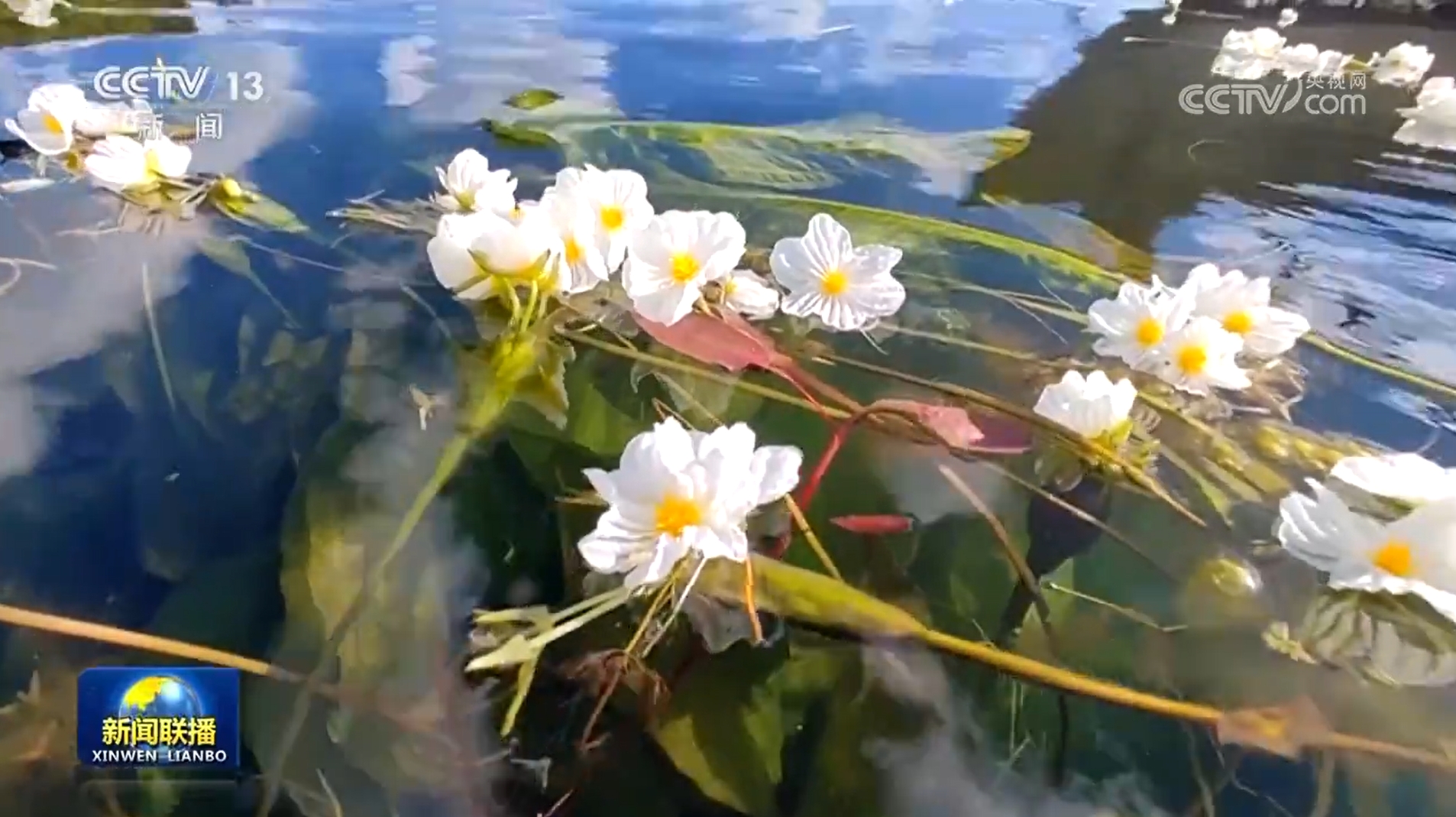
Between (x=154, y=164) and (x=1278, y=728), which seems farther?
(x=154, y=164)

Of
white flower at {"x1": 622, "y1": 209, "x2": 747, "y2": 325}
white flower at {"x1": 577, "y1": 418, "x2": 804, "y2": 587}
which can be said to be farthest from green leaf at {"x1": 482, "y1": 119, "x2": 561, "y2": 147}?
white flower at {"x1": 577, "y1": 418, "x2": 804, "y2": 587}

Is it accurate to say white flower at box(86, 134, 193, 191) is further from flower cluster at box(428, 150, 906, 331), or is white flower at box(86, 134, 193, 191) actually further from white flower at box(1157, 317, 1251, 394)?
white flower at box(1157, 317, 1251, 394)

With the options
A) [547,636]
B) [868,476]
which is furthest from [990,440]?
[547,636]

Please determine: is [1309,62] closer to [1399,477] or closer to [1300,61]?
[1300,61]

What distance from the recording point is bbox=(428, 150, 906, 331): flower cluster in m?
0.52

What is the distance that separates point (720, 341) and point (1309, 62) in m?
0.42

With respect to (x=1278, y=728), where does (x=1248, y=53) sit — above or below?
above

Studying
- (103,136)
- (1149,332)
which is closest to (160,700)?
(103,136)

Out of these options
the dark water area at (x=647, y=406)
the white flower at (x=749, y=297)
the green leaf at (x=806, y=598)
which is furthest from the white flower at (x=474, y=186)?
the green leaf at (x=806, y=598)

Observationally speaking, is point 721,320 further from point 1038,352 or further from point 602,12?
point 602,12

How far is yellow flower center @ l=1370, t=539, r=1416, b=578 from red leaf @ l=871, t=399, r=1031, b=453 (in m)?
0.14

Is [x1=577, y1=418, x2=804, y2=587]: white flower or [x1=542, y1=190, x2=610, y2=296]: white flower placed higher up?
[x1=542, y1=190, x2=610, y2=296]: white flower

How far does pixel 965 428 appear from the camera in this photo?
51 cm

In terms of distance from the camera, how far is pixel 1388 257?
1.96ft
